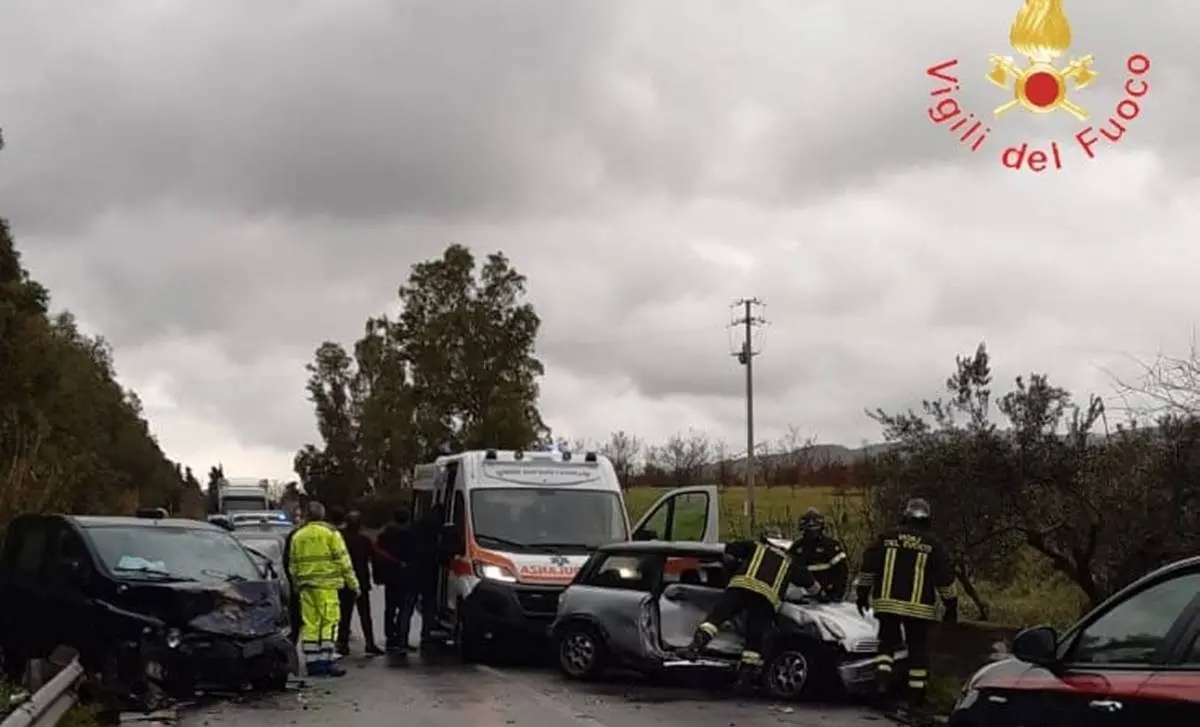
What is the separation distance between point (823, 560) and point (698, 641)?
1.40 metres

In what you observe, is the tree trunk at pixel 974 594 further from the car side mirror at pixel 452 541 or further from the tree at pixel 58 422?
the tree at pixel 58 422

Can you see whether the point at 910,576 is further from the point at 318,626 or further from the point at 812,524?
the point at 318,626

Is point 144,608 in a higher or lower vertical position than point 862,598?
lower

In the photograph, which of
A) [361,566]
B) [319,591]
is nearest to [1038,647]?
[319,591]

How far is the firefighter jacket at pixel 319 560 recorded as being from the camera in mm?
16609

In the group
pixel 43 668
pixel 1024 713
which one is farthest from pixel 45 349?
pixel 1024 713

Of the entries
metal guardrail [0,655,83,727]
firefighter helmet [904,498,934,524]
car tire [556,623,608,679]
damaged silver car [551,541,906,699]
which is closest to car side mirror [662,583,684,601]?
damaged silver car [551,541,906,699]

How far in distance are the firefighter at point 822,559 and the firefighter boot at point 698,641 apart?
41.1 inches

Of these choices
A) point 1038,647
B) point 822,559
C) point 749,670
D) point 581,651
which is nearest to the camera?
point 1038,647

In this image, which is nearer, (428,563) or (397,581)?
(428,563)

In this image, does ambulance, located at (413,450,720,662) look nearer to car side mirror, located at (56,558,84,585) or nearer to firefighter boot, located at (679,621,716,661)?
firefighter boot, located at (679,621,716,661)

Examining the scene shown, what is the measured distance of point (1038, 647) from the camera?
22.7 feet

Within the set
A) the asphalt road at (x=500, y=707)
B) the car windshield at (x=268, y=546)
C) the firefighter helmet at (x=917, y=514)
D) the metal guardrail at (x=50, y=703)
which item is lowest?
the asphalt road at (x=500, y=707)

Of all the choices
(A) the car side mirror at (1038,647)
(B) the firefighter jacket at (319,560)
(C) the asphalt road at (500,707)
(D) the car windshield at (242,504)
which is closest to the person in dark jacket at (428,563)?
(B) the firefighter jacket at (319,560)
